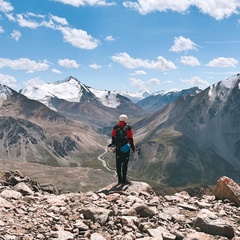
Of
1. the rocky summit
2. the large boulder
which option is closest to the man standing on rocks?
the rocky summit

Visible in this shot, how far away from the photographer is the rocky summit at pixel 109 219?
568 inches

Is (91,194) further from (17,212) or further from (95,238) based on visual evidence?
(95,238)

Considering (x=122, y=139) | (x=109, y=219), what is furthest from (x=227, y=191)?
(x=109, y=219)

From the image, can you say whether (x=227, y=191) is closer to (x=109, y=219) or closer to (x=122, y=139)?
(x=122, y=139)

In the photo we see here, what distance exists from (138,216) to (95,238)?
12.9 feet

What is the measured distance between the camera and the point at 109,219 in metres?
16.5

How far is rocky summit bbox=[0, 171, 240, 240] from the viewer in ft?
47.3

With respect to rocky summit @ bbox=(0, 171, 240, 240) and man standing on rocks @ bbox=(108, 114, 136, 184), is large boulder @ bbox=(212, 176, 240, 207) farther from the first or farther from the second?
man standing on rocks @ bbox=(108, 114, 136, 184)

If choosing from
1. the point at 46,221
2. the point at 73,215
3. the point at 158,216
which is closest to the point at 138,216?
the point at 158,216

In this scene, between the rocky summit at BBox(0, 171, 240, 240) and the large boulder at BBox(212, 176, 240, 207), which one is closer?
the rocky summit at BBox(0, 171, 240, 240)

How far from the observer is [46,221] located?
614 inches

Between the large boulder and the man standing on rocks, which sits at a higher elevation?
the man standing on rocks

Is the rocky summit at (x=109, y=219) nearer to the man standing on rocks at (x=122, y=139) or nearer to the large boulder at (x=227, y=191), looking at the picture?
the large boulder at (x=227, y=191)

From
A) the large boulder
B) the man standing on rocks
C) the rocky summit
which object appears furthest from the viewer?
the man standing on rocks
